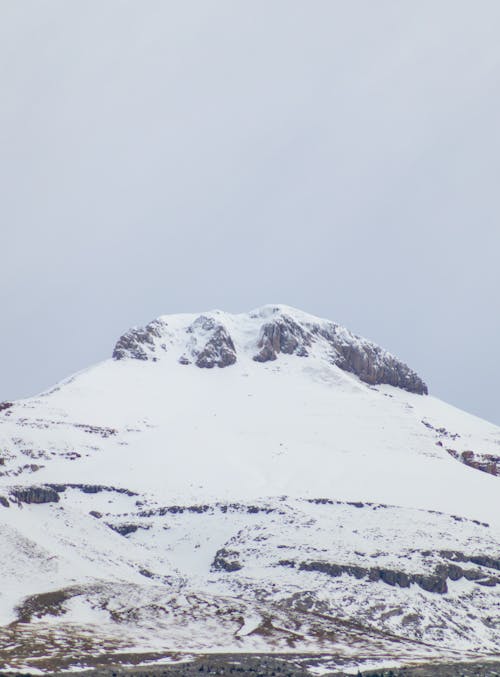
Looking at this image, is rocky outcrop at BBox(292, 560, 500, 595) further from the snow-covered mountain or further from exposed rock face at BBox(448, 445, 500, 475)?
exposed rock face at BBox(448, 445, 500, 475)

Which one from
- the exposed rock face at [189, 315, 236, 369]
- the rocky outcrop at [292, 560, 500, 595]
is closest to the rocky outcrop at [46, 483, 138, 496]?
the rocky outcrop at [292, 560, 500, 595]

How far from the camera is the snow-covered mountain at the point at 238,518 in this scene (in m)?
66.0

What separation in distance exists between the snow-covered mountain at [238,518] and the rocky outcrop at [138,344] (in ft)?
2.08

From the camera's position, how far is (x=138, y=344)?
180250 millimetres

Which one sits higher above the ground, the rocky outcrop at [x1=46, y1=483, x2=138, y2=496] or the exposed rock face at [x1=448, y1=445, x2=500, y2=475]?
the exposed rock face at [x1=448, y1=445, x2=500, y2=475]

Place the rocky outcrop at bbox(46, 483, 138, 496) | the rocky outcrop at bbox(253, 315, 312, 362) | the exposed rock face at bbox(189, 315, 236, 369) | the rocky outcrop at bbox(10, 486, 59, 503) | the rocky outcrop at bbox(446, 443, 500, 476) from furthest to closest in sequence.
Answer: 1. the rocky outcrop at bbox(253, 315, 312, 362)
2. the exposed rock face at bbox(189, 315, 236, 369)
3. the rocky outcrop at bbox(446, 443, 500, 476)
4. the rocky outcrop at bbox(46, 483, 138, 496)
5. the rocky outcrop at bbox(10, 486, 59, 503)

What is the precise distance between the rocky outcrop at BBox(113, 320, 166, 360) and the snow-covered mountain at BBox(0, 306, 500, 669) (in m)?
0.63

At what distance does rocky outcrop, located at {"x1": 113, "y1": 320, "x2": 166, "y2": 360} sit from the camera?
176500 millimetres

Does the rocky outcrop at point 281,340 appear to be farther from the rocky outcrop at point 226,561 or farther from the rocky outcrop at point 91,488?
the rocky outcrop at point 226,561

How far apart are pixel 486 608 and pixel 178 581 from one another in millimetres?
30271

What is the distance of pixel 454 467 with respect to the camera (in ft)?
422

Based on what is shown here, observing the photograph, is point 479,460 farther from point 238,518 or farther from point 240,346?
point 240,346

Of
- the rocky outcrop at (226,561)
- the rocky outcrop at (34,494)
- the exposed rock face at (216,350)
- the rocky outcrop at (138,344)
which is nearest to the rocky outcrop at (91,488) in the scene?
the rocky outcrop at (34,494)

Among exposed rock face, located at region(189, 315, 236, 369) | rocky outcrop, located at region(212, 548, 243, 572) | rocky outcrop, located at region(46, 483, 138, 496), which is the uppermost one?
exposed rock face, located at region(189, 315, 236, 369)
